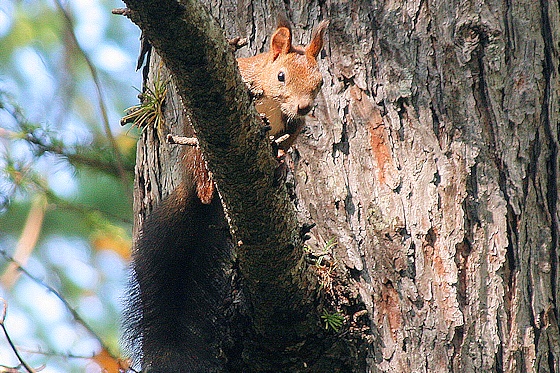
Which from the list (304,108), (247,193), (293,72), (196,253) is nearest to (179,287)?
(196,253)

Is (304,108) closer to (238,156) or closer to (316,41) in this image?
(316,41)

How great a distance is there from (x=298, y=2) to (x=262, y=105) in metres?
0.34

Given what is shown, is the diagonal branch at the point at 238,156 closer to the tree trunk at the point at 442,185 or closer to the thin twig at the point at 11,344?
the tree trunk at the point at 442,185

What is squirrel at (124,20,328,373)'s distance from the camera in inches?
58.5

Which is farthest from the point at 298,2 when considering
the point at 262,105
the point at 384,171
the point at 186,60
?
the point at 186,60

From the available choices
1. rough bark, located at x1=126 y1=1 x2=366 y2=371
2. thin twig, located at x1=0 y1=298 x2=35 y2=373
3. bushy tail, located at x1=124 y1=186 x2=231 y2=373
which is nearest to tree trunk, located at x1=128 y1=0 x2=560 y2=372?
rough bark, located at x1=126 y1=1 x2=366 y2=371

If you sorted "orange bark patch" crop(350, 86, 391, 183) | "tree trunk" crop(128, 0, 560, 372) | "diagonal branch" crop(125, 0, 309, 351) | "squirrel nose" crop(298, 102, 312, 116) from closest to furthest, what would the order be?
"diagonal branch" crop(125, 0, 309, 351) < "tree trunk" crop(128, 0, 560, 372) < "orange bark patch" crop(350, 86, 391, 183) < "squirrel nose" crop(298, 102, 312, 116)

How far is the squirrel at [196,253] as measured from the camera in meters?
1.49

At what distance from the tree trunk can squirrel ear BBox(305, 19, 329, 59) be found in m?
0.06

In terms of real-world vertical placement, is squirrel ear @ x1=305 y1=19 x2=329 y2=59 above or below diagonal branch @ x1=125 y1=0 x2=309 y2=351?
above

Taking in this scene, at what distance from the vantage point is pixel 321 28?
63.1 inches

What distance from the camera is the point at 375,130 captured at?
5.04ft

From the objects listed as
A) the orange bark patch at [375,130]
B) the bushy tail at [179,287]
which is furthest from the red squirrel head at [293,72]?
the bushy tail at [179,287]

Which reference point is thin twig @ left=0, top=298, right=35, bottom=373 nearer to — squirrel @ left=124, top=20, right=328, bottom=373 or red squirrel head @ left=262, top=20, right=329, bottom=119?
squirrel @ left=124, top=20, right=328, bottom=373
